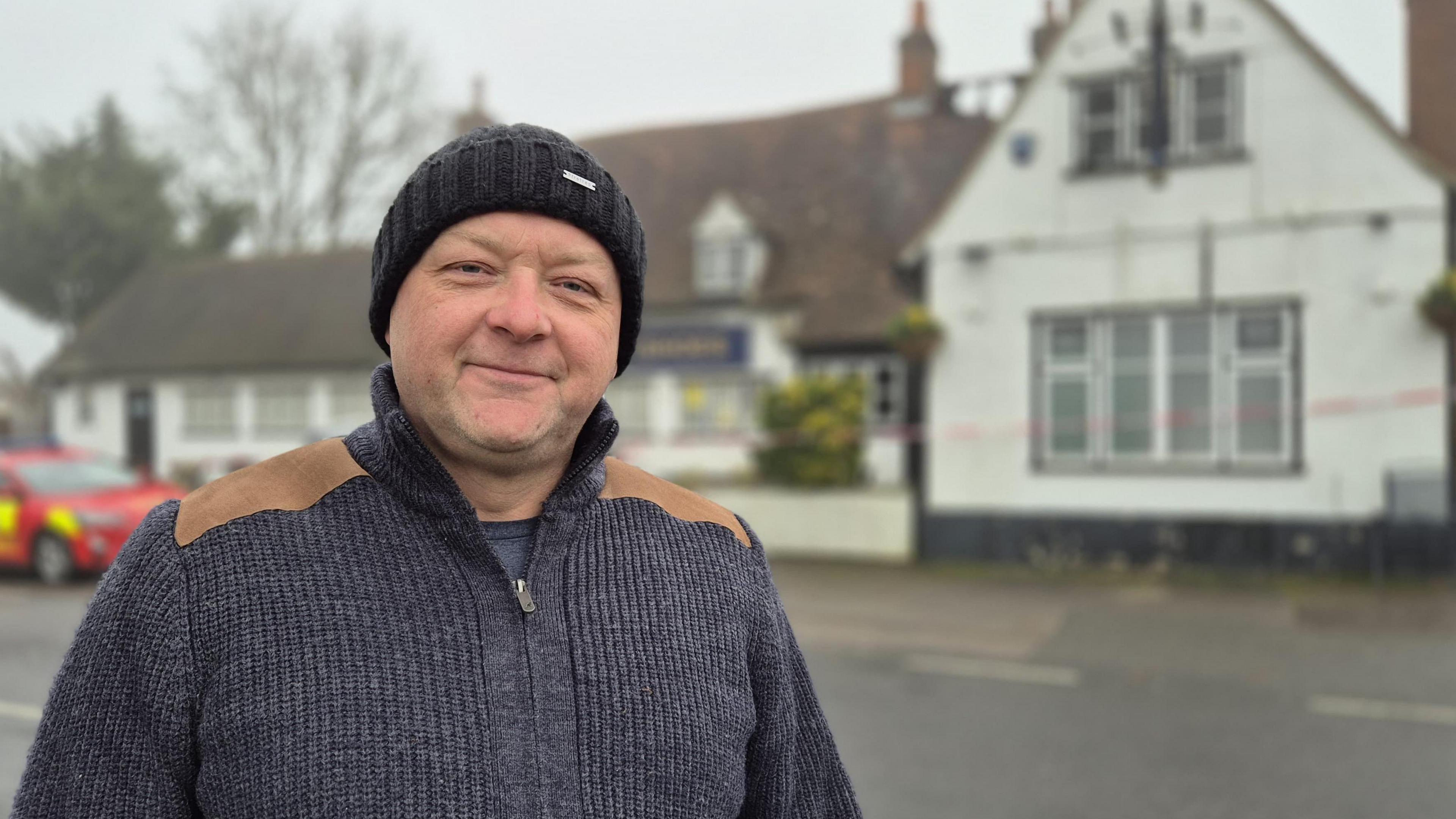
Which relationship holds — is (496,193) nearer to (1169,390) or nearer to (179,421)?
(1169,390)

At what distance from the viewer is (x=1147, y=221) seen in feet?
44.7

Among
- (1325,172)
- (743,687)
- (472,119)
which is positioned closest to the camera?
(743,687)

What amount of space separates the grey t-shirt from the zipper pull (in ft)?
0.12

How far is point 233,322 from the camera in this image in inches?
1084

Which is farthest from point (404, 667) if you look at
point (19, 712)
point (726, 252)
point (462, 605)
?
point (726, 252)

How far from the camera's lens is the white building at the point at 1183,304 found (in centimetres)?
1273

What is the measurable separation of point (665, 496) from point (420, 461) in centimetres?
46

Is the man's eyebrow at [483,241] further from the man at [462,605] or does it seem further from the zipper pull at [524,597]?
the zipper pull at [524,597]

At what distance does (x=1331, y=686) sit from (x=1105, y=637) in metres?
2.17

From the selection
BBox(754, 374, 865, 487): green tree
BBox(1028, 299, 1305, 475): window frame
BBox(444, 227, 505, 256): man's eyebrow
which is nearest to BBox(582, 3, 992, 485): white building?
BBox(754, 374, 865, 487): green tree

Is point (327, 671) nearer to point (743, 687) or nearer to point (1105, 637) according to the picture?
point (743, 687)

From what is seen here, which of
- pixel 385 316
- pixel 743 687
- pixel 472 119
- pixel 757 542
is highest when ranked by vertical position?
pixel 472 119

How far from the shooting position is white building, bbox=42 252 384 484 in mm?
25391

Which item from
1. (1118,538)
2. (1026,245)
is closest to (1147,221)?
(1026,245)
